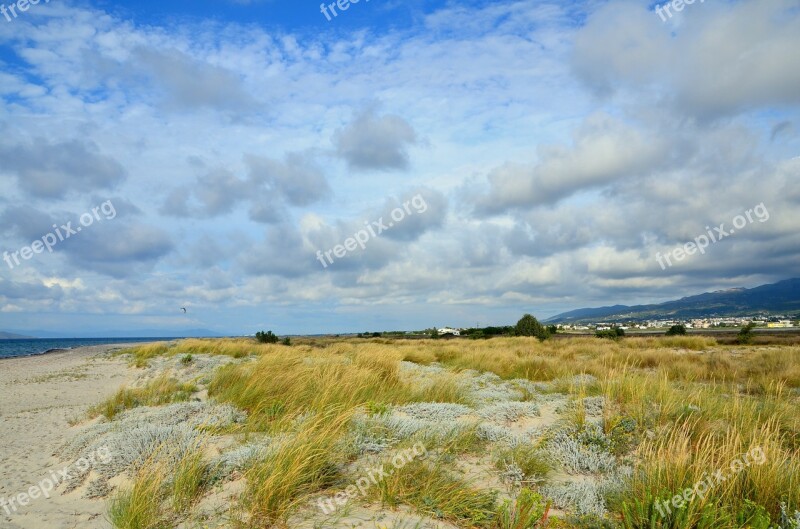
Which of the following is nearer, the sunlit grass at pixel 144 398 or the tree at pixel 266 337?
the sunlit grass at pixel 144 398

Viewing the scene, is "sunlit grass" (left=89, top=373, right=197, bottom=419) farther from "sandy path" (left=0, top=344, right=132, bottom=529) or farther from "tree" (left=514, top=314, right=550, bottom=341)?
"tree" (left=514, top=314, right=550, bottom=341)

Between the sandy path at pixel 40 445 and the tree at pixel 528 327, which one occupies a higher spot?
the sandy path at pixel 40 445

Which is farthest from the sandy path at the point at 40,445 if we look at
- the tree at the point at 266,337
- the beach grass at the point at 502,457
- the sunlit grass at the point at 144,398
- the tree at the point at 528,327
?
the tree at the point at 528,327

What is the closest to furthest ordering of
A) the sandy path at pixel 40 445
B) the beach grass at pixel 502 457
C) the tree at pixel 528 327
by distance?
1. the beach grass at pixel 502 457
2. the sandy path at pixel 40 445
3. the tree at pixel 528 327

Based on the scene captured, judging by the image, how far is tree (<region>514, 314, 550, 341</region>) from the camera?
39.6 meters

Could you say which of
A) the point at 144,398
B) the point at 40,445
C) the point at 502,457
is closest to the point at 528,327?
the point at 144,398

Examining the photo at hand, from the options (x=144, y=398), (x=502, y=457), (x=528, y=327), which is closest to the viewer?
(x=502, y=457)

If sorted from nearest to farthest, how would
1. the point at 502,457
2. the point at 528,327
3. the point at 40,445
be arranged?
the point at 502,457 < the point at 40,445 < the point at 528,327

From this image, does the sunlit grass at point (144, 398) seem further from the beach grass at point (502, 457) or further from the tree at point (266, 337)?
the tree at point (266, 337)

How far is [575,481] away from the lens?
477 cm

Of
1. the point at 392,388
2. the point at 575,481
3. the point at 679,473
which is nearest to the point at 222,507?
the point at 575,481

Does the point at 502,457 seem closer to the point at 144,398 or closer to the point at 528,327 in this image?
the point at 144,398

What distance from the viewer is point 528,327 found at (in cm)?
4062

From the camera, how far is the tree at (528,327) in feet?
130
